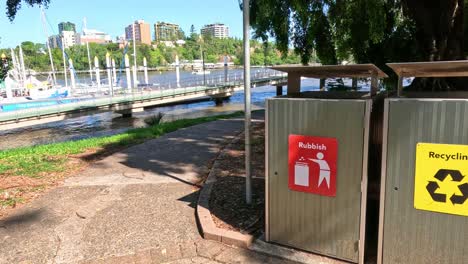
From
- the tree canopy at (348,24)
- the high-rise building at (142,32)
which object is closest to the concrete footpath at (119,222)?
the tree canopy at (348,24)

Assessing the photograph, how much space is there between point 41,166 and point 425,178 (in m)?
7.45

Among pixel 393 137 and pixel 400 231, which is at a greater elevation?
pixel 393 137

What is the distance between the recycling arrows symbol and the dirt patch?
2.08 meters

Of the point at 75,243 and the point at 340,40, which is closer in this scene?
the point at 75,243

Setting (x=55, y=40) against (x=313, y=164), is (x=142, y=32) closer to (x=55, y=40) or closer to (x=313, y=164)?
(x=55, y=40)

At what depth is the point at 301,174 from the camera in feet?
12.9

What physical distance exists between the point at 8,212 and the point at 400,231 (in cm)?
536

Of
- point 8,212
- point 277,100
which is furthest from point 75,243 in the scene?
point 277,100

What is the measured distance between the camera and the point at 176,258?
415cm

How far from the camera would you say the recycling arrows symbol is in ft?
10.6

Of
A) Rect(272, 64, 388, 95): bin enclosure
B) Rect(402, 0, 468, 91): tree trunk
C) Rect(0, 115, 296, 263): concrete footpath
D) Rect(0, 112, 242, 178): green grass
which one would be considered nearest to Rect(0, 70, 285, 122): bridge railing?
Rect(0, 112, 242, 178): green grass

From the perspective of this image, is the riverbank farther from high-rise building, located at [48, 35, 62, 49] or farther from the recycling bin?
high-rise building, located at [48, 35, 62, 49]

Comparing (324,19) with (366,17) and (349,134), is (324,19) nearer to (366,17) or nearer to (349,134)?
(366,17)

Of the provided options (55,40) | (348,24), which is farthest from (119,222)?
(55,40)
